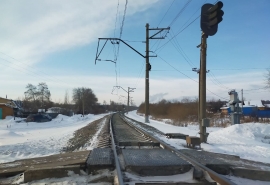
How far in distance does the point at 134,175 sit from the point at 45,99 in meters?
123

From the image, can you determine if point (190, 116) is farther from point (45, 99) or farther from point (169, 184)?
point (45, 99)

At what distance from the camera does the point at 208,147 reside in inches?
401

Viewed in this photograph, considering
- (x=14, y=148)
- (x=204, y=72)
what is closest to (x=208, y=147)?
(x=204, y=72)

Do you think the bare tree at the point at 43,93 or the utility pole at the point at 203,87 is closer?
the utility pole at the point at 203,87

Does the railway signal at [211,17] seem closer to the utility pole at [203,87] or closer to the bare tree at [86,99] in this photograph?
the utility pole at [203,87]

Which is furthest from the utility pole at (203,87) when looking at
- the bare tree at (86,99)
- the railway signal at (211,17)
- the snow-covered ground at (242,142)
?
the bare tree at (86,99)

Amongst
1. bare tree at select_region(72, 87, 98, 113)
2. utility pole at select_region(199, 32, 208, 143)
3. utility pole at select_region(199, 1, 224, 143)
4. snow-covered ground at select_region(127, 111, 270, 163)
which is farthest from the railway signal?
bare tree at select_region(72, 87, 98, 113)

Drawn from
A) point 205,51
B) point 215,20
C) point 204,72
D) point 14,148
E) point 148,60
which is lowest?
point 14,148

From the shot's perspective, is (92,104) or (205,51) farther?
(92,104)

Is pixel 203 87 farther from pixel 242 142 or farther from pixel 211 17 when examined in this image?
pixel 242 142

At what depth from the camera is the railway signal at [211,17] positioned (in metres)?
9.23

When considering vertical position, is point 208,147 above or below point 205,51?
below

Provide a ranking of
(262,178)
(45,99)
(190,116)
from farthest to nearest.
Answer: (45,99), (190,116), (262,178)

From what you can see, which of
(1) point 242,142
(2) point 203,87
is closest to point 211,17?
(2) point 203,87
